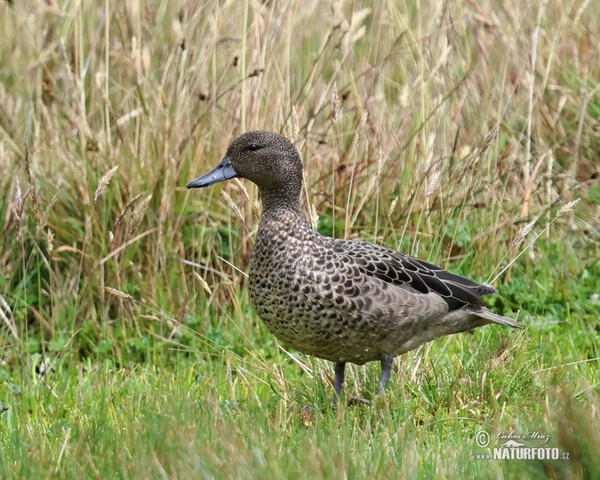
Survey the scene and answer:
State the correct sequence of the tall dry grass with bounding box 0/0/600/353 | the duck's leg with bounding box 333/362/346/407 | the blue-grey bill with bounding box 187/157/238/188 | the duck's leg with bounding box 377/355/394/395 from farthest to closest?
the tall dry grass with bounding box 0/0/600/353
the blue-grey bill with bounding box 187/157/238/188
the duck's leg with bounding box 333/362/346/407
the duck's leg with bounding box 377/355/394/395

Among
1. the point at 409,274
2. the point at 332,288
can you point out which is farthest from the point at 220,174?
the point at 409,274

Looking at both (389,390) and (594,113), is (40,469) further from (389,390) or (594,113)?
(594,113)

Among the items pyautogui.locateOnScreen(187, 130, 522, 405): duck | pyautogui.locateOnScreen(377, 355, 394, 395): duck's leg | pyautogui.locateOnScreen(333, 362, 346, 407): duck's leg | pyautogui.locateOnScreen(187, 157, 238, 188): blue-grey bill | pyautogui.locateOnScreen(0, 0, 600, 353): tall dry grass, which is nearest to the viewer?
pyautogui.locateOnScreen(187, 130, 522, 405): duck

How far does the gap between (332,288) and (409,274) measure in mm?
435

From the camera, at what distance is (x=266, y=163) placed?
3936 millimetres

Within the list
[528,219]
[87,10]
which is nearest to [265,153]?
[528,219]

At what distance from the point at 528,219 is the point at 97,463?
3110 millimetres

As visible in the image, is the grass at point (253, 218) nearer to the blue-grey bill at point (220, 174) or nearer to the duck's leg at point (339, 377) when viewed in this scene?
the duck's leg at point (339, 377)

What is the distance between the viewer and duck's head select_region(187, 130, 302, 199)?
394 centimetres

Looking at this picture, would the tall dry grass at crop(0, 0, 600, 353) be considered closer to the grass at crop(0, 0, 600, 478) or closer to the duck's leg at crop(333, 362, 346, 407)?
the grass at crop(0, 0, 600, 478)

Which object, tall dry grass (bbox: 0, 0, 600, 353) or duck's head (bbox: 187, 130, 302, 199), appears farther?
tall dry grass (bbox: 0, 0, 600, 353)

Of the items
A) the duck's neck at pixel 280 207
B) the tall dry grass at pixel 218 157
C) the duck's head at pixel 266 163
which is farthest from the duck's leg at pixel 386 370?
the tall dry grass at pixel 218 157

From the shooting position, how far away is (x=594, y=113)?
19.4 ft

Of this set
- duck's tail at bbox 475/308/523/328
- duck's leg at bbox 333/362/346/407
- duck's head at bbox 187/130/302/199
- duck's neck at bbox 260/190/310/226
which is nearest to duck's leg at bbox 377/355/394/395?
duck's leg at bbox 333/362/346/407
